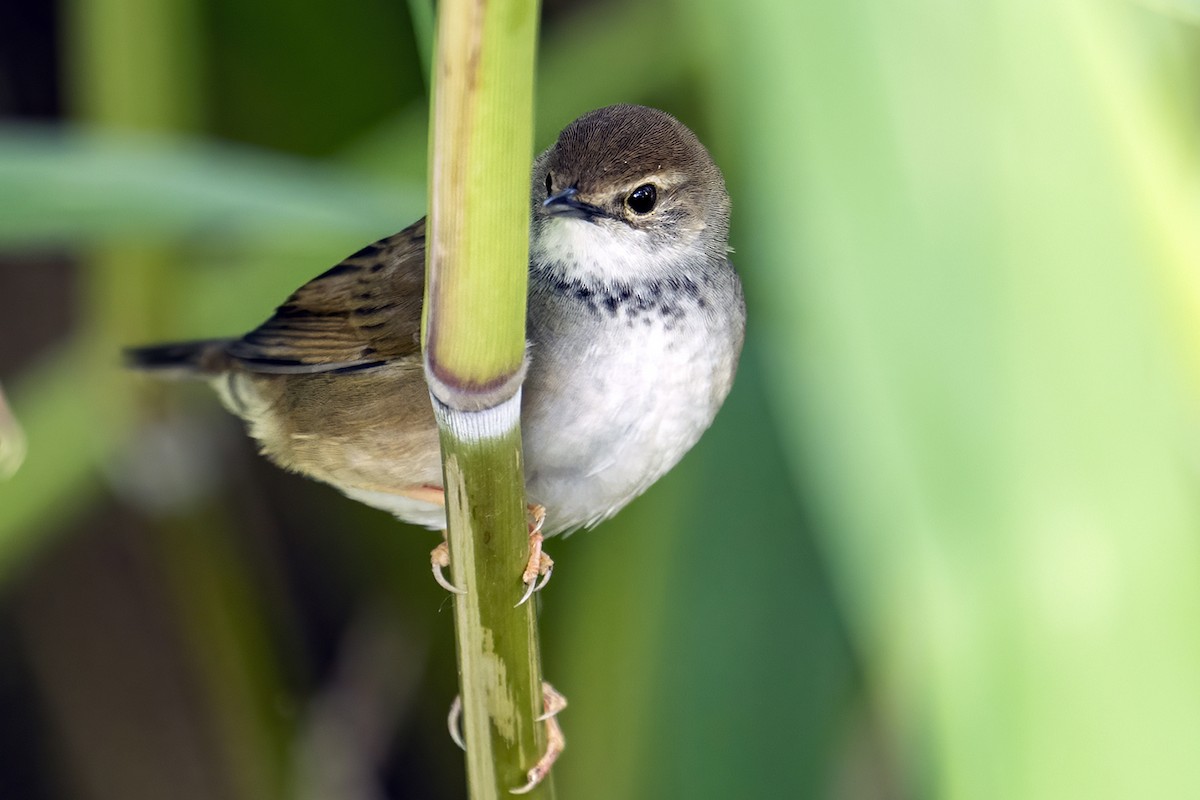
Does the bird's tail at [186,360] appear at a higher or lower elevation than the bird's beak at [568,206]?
lower

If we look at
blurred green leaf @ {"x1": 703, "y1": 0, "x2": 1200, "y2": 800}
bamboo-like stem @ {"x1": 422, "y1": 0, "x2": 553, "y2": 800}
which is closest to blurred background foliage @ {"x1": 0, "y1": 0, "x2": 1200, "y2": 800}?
Result: blurred green leaf @ {"x1": 703, "y1": 0, "x2": 1200, "y2": 800}

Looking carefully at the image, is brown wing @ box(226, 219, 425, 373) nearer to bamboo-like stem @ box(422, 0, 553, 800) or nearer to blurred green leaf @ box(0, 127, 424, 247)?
blurred green leaf @ box(0, 127, 424, 247)

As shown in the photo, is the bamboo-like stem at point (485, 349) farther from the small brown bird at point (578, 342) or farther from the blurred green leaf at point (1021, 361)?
the small brown bird at point (578, 342)

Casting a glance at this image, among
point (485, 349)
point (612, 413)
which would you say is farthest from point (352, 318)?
point (485, 349)

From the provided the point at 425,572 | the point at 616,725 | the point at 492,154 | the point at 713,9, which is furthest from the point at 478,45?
the point at 425,572

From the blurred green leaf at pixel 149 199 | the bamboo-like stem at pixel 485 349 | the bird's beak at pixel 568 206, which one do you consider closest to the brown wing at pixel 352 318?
the blurred green leaf at pixel 149 199

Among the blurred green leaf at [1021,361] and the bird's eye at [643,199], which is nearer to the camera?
the blurred green leaf at [1021,361]
